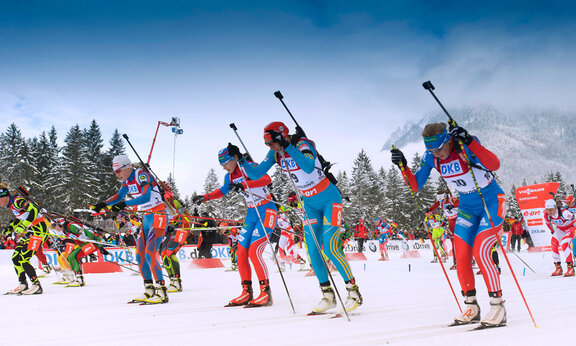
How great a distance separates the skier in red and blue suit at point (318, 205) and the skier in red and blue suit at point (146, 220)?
7.12ft

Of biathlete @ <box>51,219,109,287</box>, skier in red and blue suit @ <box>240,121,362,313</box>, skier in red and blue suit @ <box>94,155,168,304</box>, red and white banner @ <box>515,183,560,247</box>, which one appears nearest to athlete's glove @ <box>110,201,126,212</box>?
skier in red and blue suit @ <box>94,155,168,304</box>

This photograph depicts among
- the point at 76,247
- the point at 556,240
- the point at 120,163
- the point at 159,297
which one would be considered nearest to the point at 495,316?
the point at 159,297

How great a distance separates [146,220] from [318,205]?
2905 millimetres

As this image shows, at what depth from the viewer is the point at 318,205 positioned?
541 centimetres

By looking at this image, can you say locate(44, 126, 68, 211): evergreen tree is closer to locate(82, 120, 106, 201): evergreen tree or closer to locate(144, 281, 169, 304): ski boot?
locate(82, 120, 106, 201): evergreen tree

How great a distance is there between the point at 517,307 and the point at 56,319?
5.38 meters

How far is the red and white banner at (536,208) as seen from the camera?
2717cm

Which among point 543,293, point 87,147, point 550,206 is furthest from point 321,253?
point 87,147

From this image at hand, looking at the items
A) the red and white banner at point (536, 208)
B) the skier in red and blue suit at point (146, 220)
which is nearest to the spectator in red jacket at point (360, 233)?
the red and white banner at point (536, 208)

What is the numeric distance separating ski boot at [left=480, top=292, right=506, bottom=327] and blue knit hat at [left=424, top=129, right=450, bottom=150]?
152 cm

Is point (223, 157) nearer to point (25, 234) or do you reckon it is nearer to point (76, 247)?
point (25, 234)

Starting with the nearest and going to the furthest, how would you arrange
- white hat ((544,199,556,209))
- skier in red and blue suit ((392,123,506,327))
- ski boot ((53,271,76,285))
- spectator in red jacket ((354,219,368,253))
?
skier in red and blue suit ((392,123,506,327))
ski boot ((53,271,76,285))
white hat ((544,199,556,209))
spectator in red jacket ((354,219,368,253))

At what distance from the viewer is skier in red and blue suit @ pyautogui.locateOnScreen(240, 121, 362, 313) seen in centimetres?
517

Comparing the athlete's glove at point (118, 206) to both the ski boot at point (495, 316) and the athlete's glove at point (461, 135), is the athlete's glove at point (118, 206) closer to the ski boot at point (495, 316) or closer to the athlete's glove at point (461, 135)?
the athlete's glove at point (461, 135)
